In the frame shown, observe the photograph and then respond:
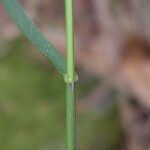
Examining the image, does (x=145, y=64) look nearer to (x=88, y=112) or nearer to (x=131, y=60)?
(x=131, y=60)

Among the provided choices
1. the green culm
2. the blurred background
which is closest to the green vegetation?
the blurred background

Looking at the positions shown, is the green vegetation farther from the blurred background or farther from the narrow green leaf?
the narrow green leaf

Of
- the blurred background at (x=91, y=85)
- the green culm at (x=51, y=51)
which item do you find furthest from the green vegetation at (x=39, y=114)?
the green culm at (x=51, y=51)

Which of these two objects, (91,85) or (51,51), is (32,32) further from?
(91,85)

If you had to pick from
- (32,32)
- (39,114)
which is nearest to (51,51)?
(32,32)

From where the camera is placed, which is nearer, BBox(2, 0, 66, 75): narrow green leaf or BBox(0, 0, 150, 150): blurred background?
BBox(2, 0, 66, 75): narrow green leaf

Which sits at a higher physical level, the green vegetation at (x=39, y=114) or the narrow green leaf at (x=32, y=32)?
the narrow green leaf at (x=32, y=32)

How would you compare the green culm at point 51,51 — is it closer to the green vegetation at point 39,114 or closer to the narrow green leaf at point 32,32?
the narrow green leaf at point 32,32
